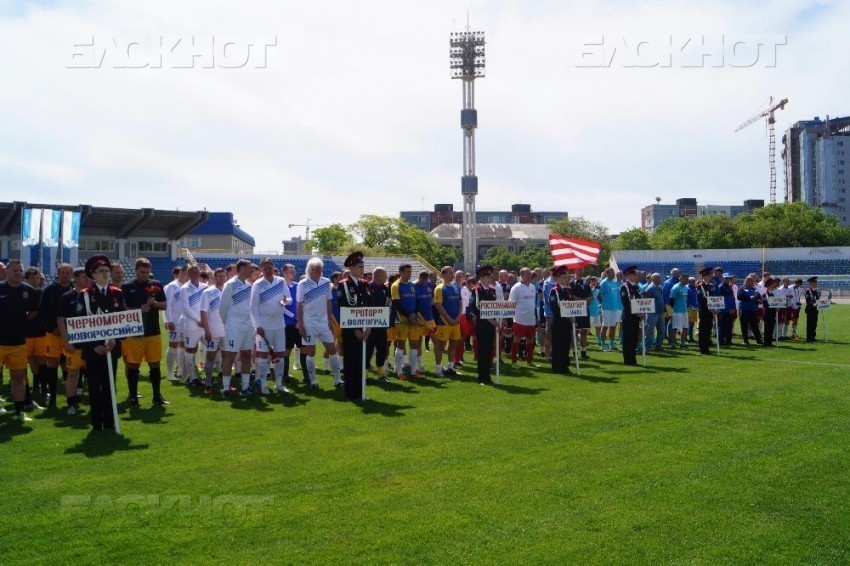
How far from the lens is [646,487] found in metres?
5.98

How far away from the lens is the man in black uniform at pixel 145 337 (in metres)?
10.1

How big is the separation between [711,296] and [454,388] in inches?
347

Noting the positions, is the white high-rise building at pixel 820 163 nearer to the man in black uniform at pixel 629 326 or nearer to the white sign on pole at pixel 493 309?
the man in black uniform at pixel 629 326

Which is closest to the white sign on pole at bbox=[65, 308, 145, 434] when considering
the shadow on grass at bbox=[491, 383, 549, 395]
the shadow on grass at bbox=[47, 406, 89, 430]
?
the shadow on grass at bbox=[47, 406, 89, 430]

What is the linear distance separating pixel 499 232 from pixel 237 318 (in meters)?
115

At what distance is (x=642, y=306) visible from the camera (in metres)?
14.5

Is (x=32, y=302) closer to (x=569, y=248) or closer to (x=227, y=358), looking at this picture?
(x=227, y=358)

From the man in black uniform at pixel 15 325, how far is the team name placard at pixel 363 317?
172 inches

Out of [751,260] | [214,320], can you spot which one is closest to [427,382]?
[214,320]

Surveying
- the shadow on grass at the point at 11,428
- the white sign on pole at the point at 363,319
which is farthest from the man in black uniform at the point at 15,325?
the white sign on pole at the point at 363,319

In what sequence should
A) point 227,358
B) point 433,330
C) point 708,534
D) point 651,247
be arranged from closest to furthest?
point 708,534
point 227,358
point 433,330
point 651,247

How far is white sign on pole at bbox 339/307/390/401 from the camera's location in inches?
408

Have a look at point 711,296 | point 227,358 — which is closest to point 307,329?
point 227,358

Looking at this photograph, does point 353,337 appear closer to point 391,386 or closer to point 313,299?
point 313,299
